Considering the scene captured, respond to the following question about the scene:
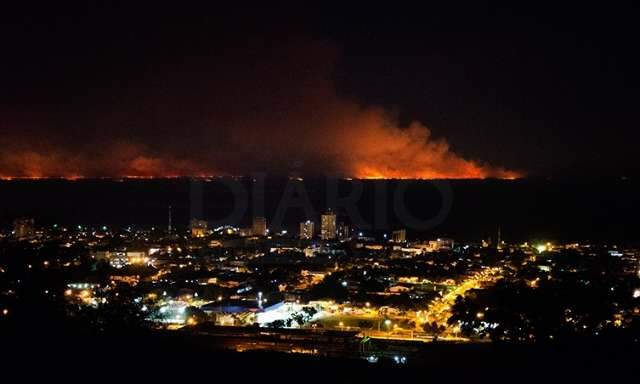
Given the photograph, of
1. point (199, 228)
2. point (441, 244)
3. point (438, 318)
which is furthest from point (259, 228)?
point (438, 318)

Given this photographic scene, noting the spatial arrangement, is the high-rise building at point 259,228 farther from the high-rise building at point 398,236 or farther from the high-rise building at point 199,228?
the high-rise building at point 398,236

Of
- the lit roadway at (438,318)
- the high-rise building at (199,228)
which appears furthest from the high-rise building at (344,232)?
the lit roadway at (438,318)

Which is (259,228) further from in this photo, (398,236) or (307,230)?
(398,236)

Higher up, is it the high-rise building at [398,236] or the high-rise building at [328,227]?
the high-rise building at [328,227]

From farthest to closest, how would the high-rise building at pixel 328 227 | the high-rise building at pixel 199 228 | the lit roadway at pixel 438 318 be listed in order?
the high-rise building at pixel 199 228 → the high-rise building at pixel 328 227 → the lit roadway at pixel 438 318

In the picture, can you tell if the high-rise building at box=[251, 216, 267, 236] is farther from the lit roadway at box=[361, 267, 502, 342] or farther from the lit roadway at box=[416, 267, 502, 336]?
the lit roadway at box=[361, 267, 502, 342]

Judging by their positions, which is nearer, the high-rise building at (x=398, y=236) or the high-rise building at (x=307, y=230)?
the high-rise building at (x=398, y=236)

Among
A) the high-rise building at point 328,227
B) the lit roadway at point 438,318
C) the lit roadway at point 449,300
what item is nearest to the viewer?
the lit roadway at point 438,318

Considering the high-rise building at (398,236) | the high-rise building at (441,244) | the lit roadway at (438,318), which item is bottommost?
the lit roadway at (438,318)

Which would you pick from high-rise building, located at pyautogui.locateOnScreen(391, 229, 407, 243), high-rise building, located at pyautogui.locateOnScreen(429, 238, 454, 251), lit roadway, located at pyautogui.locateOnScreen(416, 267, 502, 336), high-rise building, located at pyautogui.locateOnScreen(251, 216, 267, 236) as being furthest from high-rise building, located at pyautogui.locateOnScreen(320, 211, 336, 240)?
lit roadway, located at pyautogui.locateOnScreen(416, 267, 502, 336)

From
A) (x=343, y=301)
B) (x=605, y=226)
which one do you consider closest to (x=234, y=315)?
(x=343, y=301)
